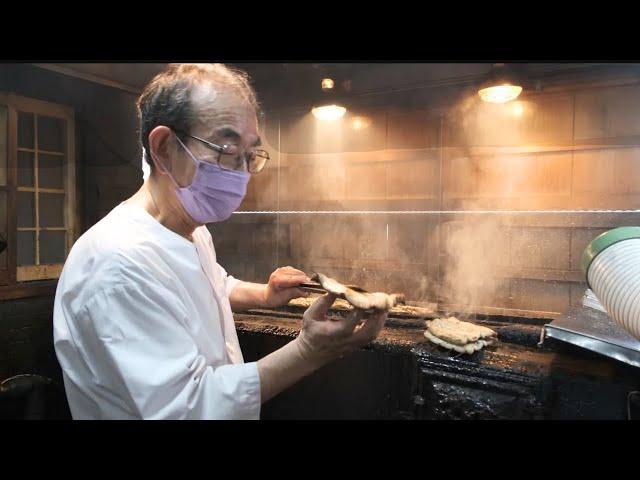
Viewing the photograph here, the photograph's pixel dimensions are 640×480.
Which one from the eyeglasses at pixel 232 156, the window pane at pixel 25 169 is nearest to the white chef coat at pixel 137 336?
the eyeglasses at pixel 232 156

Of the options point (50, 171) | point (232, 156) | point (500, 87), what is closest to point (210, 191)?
point (232, 156)

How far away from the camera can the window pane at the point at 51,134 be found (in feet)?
9.86

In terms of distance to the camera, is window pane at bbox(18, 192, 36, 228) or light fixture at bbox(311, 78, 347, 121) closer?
window pane at bbox(18, 192, 36, 228)

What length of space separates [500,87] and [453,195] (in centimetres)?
121

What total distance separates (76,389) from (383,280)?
12.0 ft

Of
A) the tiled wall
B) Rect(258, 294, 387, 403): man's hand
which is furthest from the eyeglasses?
the tiled wall

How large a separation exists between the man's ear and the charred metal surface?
5.72 feet

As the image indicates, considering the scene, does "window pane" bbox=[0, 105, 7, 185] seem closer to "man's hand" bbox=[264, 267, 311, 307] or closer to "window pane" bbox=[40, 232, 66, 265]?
"window pane" bbox=[40, 232, 66, 265]

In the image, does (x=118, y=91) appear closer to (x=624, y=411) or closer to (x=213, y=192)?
(x=213, y=192)

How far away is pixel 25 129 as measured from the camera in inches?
111

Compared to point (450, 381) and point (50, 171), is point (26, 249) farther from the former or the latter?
point (450, 381)

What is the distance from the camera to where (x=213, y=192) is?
5.58 feet

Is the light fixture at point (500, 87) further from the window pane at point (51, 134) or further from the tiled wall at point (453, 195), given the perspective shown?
the window pane at point (51, 134)

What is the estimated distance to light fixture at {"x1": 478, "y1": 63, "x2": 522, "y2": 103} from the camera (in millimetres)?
3406
